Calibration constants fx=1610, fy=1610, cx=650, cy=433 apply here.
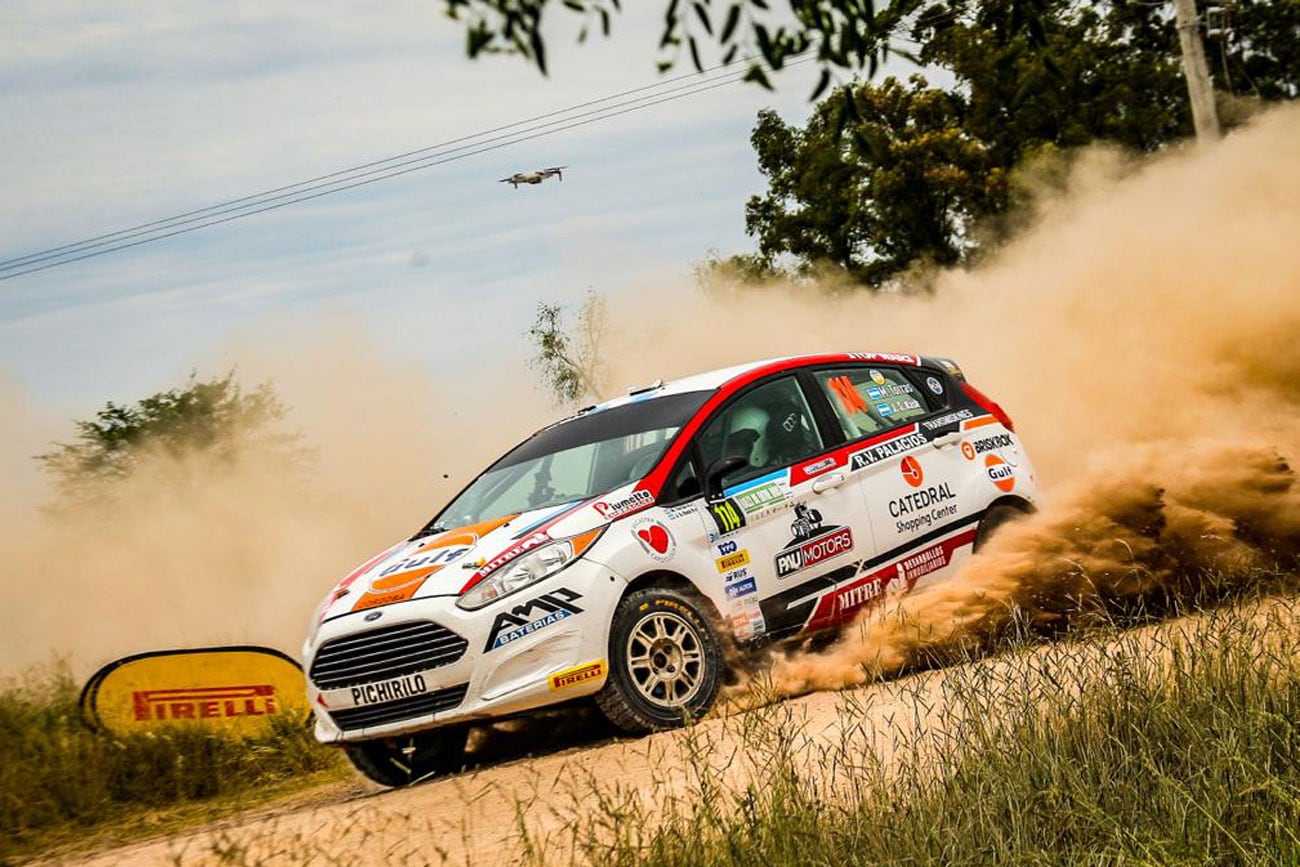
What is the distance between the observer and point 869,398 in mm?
9750

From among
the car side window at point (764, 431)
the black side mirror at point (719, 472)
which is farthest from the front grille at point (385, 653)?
the car side window at point (764, 431)

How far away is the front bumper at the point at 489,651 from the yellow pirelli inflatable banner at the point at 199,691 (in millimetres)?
1773

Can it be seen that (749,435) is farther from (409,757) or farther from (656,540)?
(409,757)

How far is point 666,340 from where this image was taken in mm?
34469

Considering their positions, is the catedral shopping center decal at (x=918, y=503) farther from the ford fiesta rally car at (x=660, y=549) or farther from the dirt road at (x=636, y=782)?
the dirt road at (x=636, y=782)

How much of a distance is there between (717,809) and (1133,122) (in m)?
38.8

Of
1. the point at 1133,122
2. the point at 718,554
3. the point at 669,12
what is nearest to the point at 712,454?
the point at 718,554

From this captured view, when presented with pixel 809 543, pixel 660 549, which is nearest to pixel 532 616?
pixel 660 549

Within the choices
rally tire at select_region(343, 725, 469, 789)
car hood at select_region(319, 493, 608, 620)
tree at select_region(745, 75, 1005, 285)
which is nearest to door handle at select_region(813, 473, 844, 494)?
car hood at select_region(319, 493, 608, 620)

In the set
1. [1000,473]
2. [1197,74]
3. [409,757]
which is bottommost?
[409,757]

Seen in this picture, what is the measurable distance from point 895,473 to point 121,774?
15.4 ft

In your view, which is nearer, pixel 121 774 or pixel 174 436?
pixel 121 774

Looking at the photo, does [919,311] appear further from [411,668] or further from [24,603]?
[411,668]

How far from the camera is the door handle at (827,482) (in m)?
8.94
